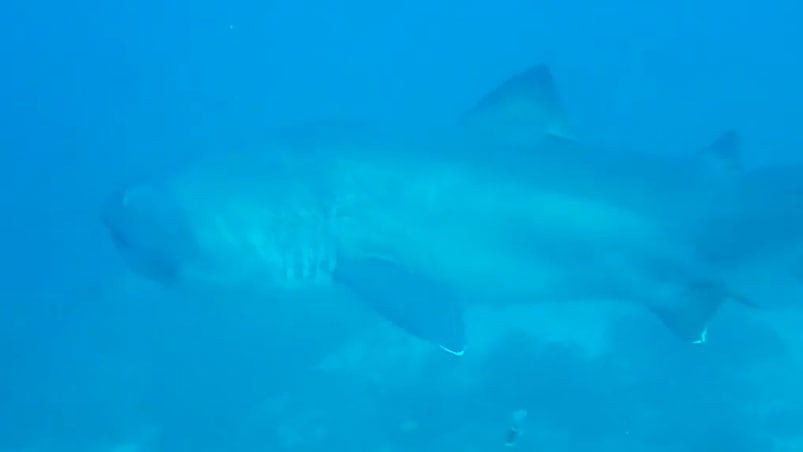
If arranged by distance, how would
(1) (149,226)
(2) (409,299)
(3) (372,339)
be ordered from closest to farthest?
1. (2) (409,299)
2. (1) (149,226)
3. (3) (372,339)

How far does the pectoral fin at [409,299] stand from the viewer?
181 inches

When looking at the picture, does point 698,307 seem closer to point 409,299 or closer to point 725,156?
point 725,156

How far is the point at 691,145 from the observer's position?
21750 mm

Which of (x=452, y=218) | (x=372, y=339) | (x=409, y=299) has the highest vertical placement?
(x=372, y=339)

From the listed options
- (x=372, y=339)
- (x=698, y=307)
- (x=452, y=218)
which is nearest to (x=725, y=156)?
(x=698, y=307)

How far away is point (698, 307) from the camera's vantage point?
15.8ft

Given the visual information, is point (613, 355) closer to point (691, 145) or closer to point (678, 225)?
point (678, 225)

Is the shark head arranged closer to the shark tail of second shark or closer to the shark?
the shark

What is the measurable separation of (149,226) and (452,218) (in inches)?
68.9

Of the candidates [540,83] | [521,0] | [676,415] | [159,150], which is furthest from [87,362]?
[521,0]

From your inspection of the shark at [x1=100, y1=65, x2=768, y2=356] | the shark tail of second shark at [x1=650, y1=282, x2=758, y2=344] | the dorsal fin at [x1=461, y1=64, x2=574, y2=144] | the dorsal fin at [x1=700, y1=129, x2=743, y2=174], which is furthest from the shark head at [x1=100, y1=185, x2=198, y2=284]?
the dorsal fin at [x1=700, y1=129, x2=743, y2=174]

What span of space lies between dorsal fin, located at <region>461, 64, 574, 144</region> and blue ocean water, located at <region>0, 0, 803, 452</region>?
29.4 inches

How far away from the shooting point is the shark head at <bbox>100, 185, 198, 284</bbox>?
188 inches

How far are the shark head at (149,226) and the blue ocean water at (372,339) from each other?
0.33m
